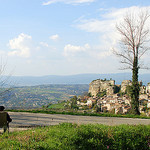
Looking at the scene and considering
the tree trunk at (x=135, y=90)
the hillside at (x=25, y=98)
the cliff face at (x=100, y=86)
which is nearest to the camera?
the hillside at (x=25, y=98)

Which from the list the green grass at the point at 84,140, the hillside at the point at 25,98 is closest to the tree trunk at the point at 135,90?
the hillside at the point at 25,98

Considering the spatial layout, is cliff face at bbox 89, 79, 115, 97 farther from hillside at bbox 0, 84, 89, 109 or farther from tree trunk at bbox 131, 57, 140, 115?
tree trunk at bbox 131, 57, 140, 115

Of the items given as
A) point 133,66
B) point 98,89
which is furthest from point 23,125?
point 98,89

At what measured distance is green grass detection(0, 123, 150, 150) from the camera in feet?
20.4

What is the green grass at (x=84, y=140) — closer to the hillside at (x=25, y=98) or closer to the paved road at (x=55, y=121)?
the paved road at (x=55, y=121)

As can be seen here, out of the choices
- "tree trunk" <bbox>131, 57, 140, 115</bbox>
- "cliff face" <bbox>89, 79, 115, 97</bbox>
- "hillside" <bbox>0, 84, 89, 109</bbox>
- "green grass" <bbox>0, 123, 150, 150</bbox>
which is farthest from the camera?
"cliff face" <bbox>89, 79, 115, 97</bbox>

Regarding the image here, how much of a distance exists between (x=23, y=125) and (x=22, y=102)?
249 inches

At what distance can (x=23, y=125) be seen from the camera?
11711 millimetres

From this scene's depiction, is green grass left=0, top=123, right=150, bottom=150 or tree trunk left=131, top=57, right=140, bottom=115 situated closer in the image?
green grass left=0, top=123, right=150, bottom=150

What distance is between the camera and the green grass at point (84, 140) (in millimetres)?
6207

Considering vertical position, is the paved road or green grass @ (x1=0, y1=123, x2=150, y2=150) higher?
green grass @ (x1=0, y1=123, x2=150, y2=150)

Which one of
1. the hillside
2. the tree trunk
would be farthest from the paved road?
the tree trunk

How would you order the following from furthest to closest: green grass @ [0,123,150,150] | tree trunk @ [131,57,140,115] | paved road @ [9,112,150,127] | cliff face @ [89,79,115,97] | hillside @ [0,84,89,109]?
cliff face @ [89,79,115,97] < tree trunk @ [131,57,140,115] < hillside @ [0,84,89,109] < paved road @ [9,112,150,127] < green grass @ [0,123,150,150]

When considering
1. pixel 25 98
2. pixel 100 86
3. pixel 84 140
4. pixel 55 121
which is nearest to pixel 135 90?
pixel 55 121
